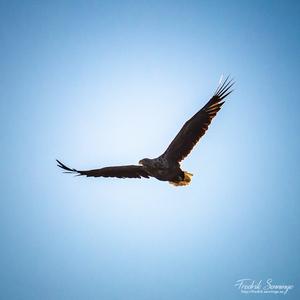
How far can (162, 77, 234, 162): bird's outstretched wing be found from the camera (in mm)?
8586

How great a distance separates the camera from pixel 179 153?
361 inches

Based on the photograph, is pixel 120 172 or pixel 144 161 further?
pixel 120 172

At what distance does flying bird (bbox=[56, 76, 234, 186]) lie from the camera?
8.62 metres

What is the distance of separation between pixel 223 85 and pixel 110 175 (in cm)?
433

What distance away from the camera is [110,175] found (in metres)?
10.2

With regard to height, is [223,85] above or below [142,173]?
above

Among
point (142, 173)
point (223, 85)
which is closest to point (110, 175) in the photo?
point (142, 173)

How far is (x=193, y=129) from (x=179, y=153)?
81 cm

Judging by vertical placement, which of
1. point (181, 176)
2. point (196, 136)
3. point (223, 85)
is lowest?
point (181, 176)

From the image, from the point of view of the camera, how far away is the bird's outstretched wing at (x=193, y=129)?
859 cm

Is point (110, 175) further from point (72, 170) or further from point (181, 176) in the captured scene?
point (181, 176)

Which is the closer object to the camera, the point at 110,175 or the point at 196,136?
the point at 196,136

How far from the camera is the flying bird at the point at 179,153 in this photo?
28.3 ft

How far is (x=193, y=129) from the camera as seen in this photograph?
28.9ft
